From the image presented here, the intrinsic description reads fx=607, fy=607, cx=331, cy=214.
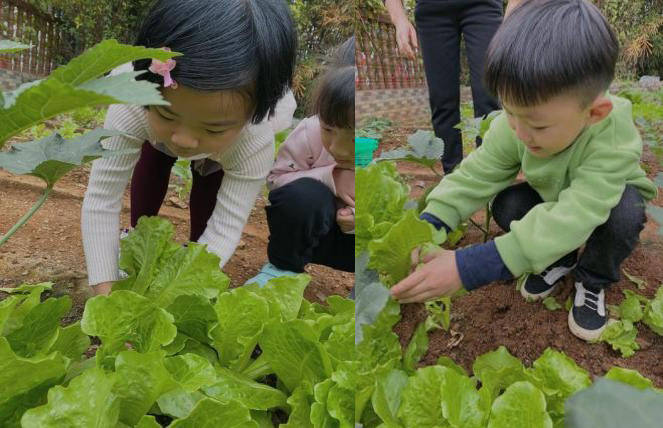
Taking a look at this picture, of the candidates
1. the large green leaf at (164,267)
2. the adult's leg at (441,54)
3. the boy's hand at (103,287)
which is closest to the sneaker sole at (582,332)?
the adult's leg at (441,54)

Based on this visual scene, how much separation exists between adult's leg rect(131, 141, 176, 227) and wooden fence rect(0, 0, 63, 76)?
28 centimetres

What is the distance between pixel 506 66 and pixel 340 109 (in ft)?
0.93

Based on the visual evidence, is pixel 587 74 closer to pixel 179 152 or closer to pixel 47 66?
pixel 179 152

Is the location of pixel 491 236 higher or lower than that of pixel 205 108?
lower

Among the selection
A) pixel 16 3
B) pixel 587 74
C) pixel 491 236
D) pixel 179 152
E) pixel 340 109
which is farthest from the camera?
pixel 16 3

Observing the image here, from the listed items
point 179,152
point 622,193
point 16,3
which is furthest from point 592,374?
point 16,3

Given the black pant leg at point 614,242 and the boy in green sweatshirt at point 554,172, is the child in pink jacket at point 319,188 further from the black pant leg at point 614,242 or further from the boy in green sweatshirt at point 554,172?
the black pant leg at point 614,242

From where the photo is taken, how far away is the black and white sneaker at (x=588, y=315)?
0.54m

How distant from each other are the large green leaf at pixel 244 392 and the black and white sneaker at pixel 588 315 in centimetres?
34

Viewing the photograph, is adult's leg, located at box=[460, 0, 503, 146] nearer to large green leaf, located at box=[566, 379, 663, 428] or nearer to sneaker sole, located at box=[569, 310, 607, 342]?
sneaker sole, located at box=[569, 310, 607, 342]

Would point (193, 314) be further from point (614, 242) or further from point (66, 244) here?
point (66, 244)

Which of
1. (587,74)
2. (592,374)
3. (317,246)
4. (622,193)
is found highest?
(587,74)

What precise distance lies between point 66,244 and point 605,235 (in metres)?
1.05

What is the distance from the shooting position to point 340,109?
31.4 inches
